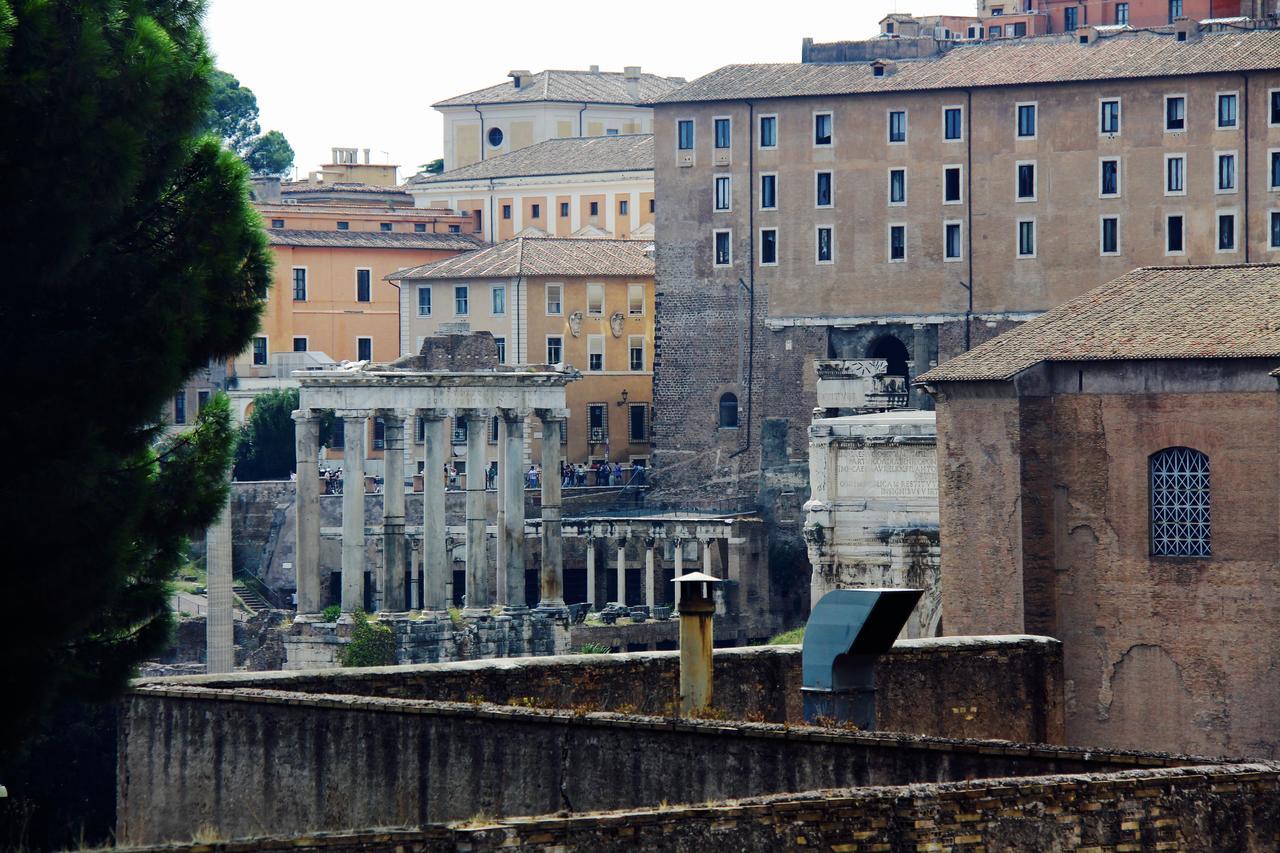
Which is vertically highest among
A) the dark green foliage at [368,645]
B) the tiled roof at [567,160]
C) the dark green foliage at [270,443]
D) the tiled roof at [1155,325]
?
the tiled roof at [567,160]

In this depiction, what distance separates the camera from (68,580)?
14.8m

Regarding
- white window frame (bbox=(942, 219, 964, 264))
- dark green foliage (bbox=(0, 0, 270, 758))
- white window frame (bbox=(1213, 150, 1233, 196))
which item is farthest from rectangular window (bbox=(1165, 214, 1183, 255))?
dark green foliage (bbox=(0, 0, 270, 758))

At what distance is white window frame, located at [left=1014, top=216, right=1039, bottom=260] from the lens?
59.5 meters

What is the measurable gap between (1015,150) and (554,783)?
4660 centimetres

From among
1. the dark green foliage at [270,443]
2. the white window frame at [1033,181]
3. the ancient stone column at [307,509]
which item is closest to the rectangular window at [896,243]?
the white window frame at [1033,181]

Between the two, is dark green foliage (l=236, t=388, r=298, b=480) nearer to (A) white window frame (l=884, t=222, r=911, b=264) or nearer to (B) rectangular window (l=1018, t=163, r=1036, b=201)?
(A) white window frame (l=884, t=222, r=911, b=264)

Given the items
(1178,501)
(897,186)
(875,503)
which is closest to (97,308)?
(1178,501)

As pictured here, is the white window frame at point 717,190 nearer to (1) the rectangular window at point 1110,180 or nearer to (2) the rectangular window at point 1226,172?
(1) the rectangular window at point 1110,180

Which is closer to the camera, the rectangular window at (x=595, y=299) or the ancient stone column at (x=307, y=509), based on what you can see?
the ancient stone column at (x=307, y=509)

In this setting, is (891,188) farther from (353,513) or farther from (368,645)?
(368,645)

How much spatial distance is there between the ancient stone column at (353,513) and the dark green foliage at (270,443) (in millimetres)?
12492

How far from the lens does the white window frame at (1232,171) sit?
191 feet

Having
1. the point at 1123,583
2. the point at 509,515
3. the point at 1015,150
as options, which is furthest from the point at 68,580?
the point at 1015,150

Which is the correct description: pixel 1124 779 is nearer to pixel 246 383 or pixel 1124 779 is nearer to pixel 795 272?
pixel 795 272
